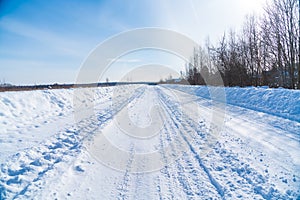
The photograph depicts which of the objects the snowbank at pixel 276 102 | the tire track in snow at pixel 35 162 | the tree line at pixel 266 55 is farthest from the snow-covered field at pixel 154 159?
the tree line at pixel 266 55

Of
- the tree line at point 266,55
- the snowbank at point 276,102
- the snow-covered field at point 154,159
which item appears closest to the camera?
the snow-covered field at point 154,159

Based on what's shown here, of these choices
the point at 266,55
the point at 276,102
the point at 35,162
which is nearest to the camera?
the point at 35,162

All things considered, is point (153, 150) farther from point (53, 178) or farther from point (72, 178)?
point (53, 178)

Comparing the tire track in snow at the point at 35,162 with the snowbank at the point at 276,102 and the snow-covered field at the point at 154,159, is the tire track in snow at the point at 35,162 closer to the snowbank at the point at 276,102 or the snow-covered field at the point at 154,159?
the snow-covered field at the point at 154,159

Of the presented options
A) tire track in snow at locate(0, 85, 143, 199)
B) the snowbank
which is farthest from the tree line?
tire track in snow at locate(0, 85, 143, 199)

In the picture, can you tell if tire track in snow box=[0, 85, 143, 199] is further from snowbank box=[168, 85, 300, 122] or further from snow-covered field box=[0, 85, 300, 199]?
snowbank box=[168, 85, 300, 122]

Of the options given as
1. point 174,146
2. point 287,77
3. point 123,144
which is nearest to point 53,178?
point 123,144

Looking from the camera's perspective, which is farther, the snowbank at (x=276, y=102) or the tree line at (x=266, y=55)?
the tree line at (x=266, y=55)

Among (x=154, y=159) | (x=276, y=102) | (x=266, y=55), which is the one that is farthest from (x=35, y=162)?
(x=266, y=55)

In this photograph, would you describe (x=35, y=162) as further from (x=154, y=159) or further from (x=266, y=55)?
(x=266, y=55)

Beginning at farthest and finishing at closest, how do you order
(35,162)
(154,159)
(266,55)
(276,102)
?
(266,55) < (276,102) < (154,159) < (35,162)

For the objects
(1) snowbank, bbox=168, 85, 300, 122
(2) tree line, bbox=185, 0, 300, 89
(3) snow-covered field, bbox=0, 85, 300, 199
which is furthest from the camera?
(2) tree line, bbox=185, 0, 300, 89

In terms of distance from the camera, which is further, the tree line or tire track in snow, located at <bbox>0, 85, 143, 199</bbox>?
the tree line

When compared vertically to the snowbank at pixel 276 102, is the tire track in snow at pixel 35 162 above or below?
below
